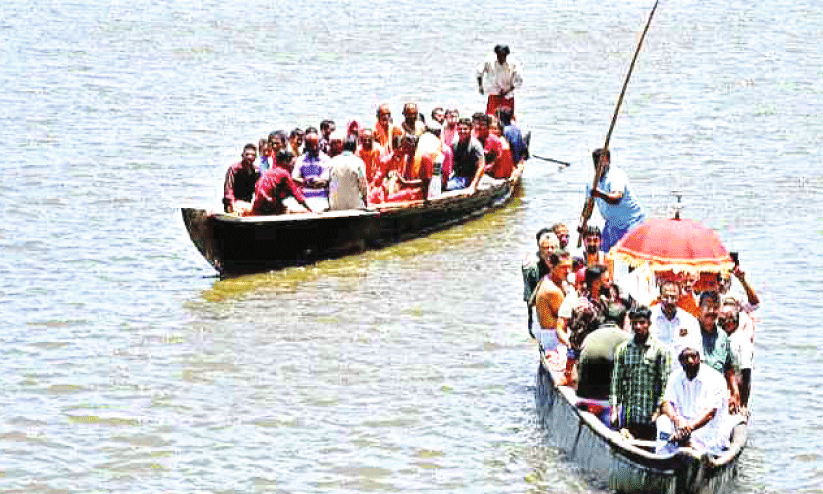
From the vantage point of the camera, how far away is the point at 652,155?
2725 cm

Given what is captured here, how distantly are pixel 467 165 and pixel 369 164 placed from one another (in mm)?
1550

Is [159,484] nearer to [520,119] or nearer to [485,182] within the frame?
[485,182]

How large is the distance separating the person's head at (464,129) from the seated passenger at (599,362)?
804 centimetres

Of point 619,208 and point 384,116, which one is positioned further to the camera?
point 384,116

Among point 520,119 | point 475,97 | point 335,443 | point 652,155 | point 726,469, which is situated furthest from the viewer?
point 475,97

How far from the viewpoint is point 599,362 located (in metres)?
13.1

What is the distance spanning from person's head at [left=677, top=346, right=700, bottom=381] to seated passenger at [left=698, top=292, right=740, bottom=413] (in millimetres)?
705

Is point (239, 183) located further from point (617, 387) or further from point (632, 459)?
point (632, 459)

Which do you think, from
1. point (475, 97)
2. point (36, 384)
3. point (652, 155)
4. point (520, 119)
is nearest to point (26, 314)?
point (36, 384)

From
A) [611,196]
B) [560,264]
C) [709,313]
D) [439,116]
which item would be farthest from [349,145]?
[709,313]

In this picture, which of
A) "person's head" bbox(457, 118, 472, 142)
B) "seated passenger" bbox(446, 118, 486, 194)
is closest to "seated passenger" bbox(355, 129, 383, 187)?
"person's head" bbox(457, 118, 472, 142)

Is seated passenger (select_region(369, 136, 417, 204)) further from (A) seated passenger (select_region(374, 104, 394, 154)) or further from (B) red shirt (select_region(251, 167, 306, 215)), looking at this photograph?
(B) red shirt (select_region(251, 167, 306, 215))

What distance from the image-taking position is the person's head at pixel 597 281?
13.9 meters

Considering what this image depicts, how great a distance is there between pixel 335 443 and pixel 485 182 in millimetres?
8832
